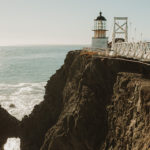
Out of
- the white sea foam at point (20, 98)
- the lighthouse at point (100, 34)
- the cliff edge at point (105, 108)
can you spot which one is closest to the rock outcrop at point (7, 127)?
the cliff edge at point (105, 108)

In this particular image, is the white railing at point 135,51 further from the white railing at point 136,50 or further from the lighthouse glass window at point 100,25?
the lighthouse glass window at point 100,25

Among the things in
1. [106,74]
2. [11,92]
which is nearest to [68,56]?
[106,74]

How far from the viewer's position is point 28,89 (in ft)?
209

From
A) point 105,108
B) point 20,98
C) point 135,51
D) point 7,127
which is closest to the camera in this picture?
point 135,51

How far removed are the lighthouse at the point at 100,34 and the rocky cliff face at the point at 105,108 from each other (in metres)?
9.59

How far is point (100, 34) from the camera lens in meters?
35.8

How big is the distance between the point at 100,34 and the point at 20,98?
1144 inches

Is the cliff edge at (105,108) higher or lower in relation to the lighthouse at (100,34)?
lower

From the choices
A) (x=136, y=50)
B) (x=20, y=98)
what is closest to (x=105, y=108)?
(x=136, y=50)

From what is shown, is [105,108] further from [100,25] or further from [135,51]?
[100,25]

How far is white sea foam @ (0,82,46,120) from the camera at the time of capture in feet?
152

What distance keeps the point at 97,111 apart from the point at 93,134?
2.09 meters

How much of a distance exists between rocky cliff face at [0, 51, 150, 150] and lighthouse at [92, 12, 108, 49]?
959 centimetres

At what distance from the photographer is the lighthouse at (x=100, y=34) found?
35406 millimetres
